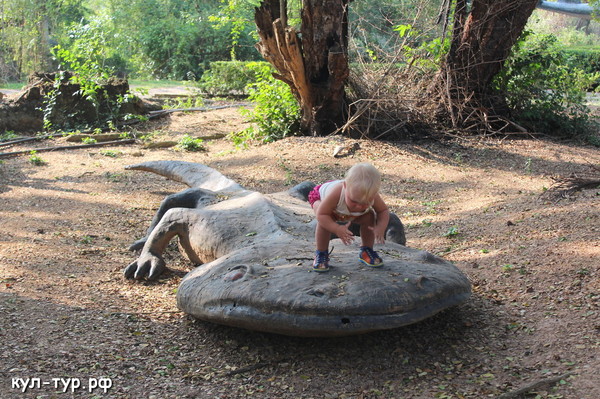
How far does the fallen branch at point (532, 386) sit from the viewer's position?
2877mm

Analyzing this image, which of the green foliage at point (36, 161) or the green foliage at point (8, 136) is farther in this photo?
the green foliage at point (8, 136)

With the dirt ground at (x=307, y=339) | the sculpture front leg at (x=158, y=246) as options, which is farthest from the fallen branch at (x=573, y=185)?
the sculpture front leg at (x=158, y=246)

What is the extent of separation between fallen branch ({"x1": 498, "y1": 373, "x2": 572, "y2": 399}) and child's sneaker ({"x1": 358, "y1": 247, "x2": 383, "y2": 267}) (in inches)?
40.1

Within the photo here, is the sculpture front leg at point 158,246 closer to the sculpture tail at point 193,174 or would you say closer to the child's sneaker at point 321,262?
the sculpture tail at point 193,174

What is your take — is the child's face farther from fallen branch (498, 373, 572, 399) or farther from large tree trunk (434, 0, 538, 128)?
large tree trunk (434, 0, 538, 128)

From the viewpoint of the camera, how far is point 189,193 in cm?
579

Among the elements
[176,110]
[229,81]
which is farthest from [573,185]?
[229,81]

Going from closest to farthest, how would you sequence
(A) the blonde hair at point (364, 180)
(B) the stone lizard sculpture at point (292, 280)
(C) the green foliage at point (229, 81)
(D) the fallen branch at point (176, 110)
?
1. (B) the stone lizard sculpture at point (292, 280)
2. (A) the blonde hair at point (364, 180)
3. (D) the fallen branch at point (176, 110)
4. (C) the green foliage at point (229, 81)

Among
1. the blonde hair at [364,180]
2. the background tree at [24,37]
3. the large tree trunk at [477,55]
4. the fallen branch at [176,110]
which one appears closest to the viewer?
the blonde hair at [364,180]

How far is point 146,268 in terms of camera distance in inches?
196

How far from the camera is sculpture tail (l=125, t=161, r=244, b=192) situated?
667 cm

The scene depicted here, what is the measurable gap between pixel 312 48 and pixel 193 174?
328 cm

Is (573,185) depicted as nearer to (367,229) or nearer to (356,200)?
(367,229)

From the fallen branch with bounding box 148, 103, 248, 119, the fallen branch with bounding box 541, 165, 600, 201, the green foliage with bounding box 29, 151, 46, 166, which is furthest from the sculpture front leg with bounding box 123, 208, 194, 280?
the fallen branch with bounding box 148, 103, 248, 119
